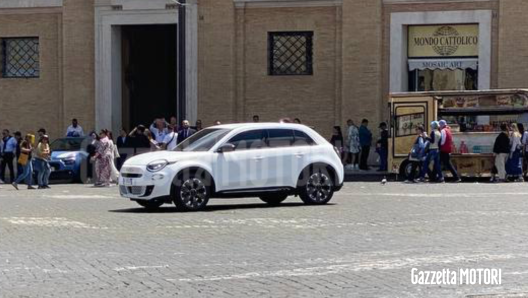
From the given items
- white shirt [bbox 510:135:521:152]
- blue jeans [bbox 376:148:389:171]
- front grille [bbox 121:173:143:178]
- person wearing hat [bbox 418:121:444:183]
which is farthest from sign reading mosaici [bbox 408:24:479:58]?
front grille [bbox 121:173:143:178]

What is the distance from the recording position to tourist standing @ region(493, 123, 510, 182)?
2944 cm

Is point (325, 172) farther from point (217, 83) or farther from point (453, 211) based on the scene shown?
point (217, 83)

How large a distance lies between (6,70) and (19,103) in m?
1.47

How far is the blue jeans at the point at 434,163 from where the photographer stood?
29.4 metres

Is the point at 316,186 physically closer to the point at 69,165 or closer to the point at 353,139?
the point at 69,165

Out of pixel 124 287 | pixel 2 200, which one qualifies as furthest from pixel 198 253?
pixel 2 200

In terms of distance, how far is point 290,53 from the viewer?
36.7m

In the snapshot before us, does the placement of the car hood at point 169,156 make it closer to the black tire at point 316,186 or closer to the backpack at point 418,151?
the black tire at point 316,186

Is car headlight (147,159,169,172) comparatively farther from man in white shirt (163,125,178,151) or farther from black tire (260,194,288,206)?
man in white shirt (163,125,178,151)

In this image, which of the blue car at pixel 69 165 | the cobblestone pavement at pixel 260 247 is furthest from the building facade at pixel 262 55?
the cobblestone pavement at pixel 260 247

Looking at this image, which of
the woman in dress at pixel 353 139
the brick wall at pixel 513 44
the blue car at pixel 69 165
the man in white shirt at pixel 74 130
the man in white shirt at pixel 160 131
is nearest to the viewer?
the man in white shirt at pixel 160 131

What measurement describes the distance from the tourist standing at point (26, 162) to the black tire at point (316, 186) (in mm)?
10935

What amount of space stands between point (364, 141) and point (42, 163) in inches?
415

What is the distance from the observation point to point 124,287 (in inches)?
436
